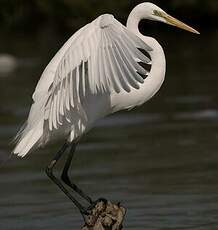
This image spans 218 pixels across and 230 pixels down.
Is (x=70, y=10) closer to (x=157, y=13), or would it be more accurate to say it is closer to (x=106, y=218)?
(x=157, y=13)

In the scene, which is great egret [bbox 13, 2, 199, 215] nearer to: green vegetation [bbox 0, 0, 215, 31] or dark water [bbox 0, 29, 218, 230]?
dark water [bbox 0, 29, 218, 230]

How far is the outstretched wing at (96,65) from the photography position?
9.12 m

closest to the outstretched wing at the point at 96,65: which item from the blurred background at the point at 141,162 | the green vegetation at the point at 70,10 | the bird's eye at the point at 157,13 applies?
the bird's eye at the point at 157,13

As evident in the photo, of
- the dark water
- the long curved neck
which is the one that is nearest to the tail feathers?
the long curved neck

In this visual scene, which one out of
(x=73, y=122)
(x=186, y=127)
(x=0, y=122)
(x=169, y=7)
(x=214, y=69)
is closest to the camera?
(x=73, y=122)

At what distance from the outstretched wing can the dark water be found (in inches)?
85.6

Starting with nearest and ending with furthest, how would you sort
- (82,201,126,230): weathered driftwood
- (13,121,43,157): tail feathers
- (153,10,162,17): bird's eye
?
(82,201,126,230): weathered driftwood
(13,121,43,157): tail feathers
(153,10,162,17): bird's eye

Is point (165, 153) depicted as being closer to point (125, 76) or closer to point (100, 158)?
point (100, 158)

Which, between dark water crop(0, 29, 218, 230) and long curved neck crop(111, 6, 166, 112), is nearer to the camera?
long curved neck crop(111, 6, 166, 112)

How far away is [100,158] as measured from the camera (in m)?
16.1

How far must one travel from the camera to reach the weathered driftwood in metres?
10.1

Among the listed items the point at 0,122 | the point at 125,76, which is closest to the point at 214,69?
the point at 0,122

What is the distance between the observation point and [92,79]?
366 inches

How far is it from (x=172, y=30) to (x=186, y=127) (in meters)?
28.7
